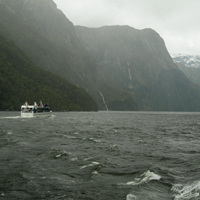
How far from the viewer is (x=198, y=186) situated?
19094 millimetres

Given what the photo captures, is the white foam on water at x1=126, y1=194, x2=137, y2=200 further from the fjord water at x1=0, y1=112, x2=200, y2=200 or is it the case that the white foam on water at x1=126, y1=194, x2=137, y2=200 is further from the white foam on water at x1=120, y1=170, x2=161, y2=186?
the white foam on water at x1=120, y1=170, x2=161, y2=186

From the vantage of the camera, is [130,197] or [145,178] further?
[145,178]

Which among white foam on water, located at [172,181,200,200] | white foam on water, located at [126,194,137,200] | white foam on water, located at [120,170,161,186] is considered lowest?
white foam on water, located at [172,181,200,200]

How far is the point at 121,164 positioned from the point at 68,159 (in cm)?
564

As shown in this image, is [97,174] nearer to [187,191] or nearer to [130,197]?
[130,197]

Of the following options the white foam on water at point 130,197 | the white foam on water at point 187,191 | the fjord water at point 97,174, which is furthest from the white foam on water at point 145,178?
the white foam on water at point 130,197

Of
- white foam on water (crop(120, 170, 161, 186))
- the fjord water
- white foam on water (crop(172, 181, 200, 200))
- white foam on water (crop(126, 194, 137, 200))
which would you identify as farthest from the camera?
white foam on water (crop(120, 170, 161, 186))

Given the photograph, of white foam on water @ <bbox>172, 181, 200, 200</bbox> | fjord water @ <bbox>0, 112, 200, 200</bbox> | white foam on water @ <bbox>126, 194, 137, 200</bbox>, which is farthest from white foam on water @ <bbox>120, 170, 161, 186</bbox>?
white foam on water @ <bbox>126, 194, 137, 200</bbox>

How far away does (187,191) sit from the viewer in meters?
18.2

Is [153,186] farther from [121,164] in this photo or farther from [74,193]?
[121,164]

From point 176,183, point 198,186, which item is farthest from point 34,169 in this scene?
point 198,186

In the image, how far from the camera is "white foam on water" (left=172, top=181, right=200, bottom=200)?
669 inches

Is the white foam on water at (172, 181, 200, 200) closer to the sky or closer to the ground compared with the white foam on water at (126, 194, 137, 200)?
closer to the ground

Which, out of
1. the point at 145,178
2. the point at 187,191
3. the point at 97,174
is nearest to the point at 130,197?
the point at 187,191
